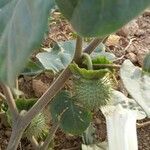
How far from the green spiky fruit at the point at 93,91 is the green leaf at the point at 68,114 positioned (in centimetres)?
13

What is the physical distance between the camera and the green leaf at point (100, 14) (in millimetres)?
637

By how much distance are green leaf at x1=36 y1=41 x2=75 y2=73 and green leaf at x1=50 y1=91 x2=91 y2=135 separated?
0.31 feet

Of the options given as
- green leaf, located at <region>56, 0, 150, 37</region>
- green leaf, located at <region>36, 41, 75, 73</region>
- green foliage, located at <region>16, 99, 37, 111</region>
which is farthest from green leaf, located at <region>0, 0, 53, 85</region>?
green foliage, located at <region>16, 99, 37, 111</region>

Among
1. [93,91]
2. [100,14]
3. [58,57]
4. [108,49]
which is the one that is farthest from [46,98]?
[108,49]

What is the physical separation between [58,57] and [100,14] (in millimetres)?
638

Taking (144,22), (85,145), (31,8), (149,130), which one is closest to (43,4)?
(31,8)

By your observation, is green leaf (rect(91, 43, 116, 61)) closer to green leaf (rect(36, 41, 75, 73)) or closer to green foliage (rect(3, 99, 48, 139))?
green leaf (rect(36, 41, 75, 73))

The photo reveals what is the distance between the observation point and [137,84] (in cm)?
104

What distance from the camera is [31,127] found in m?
1.35

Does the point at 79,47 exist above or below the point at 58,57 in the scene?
above

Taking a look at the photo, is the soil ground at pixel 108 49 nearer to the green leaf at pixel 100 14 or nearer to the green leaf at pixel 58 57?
the green leaf at pixel 58 57

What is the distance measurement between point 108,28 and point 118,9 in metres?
0.03

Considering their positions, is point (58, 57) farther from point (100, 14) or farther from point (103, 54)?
point (100, 14)

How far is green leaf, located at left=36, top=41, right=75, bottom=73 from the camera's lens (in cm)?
123
